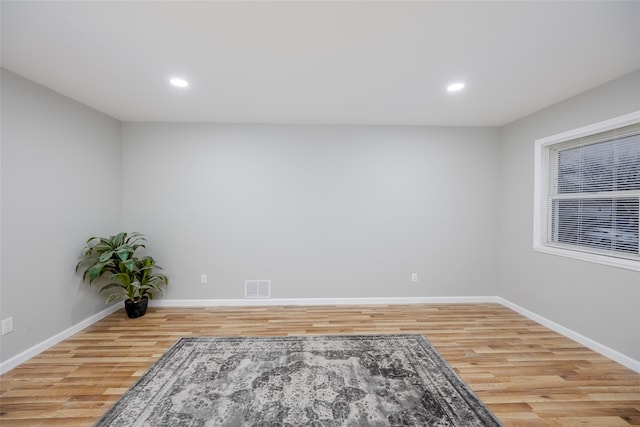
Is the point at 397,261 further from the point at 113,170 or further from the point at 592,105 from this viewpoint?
the point at 113,170

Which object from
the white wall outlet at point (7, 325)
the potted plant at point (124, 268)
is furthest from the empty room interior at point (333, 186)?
the potted plant at point (124, 268)

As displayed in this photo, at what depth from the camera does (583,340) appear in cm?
265

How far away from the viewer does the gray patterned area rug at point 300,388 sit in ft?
5.62

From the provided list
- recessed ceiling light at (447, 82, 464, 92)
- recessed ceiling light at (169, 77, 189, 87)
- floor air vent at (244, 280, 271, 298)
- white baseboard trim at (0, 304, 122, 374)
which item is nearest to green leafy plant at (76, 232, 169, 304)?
white baseboard trim at (0, 304, 122, 374)

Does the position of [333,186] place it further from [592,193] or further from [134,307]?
[134,307]

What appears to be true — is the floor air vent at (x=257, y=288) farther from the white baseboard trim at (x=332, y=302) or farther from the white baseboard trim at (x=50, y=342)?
the white baseboard trim at (x=50, y=342)

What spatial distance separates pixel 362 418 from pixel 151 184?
365 centimetres

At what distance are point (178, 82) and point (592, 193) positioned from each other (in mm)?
4261

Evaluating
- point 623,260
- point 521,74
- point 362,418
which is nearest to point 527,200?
point 623,260

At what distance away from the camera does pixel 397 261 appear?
3777 mm

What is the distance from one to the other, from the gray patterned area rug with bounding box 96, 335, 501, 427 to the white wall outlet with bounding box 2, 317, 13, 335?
125 centimetres

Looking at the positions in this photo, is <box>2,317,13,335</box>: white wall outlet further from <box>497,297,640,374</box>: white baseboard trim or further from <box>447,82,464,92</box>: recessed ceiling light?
<box>497,297,640,374</box>: white baseboard trim

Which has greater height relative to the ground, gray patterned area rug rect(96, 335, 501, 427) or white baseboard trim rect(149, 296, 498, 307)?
white baseboard trim rect(149, 296, 498, 307)

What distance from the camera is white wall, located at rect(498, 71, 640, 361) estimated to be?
2.33m
